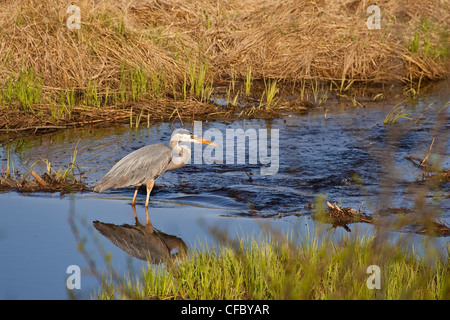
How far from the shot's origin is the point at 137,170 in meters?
6.43

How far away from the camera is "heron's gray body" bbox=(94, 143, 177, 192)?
6.49 meters

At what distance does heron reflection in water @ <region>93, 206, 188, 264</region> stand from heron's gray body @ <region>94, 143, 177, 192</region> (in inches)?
21.8

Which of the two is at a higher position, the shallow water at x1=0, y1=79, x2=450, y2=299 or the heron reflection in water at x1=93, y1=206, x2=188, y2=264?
the shallow water at x1=0, y1=79, x2=450, y2=299

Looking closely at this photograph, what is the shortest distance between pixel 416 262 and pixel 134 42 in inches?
281

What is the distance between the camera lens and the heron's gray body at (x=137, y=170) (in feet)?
21.3

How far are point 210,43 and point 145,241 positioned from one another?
7390 mm
